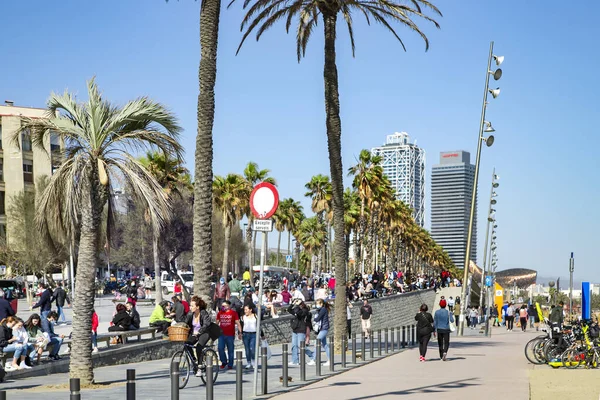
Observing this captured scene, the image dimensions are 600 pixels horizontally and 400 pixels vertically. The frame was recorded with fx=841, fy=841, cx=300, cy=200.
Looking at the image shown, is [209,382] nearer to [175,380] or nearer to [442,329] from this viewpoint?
[175,380]

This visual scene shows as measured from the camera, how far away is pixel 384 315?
2135 inches

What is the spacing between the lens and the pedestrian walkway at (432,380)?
14328mm

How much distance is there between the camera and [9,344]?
1700cm

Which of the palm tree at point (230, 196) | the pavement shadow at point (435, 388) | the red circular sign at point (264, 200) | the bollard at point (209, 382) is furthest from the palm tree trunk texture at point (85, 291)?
the palm tree at point (230, 196)

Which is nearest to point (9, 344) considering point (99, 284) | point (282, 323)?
point (282, 323)

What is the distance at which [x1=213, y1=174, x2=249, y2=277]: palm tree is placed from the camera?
60875mm

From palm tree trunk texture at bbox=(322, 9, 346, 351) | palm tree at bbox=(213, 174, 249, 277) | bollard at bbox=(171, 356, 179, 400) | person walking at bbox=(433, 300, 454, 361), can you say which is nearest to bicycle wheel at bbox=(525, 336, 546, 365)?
person walking at bbox=(433, 300, 454, 361)

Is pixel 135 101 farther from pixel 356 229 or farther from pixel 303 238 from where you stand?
pixel 303 238

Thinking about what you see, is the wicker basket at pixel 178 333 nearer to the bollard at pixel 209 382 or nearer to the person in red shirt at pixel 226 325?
the person in red shirt at pixel 226 325

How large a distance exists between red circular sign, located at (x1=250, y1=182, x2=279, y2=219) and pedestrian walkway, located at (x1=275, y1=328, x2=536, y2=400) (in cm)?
303

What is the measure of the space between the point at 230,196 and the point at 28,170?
22525 mm

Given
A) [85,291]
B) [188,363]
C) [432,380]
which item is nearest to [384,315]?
[432,380]

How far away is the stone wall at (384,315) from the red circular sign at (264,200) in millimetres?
16996

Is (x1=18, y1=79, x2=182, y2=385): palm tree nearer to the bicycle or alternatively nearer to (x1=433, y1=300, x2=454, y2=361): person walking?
the bicycle
